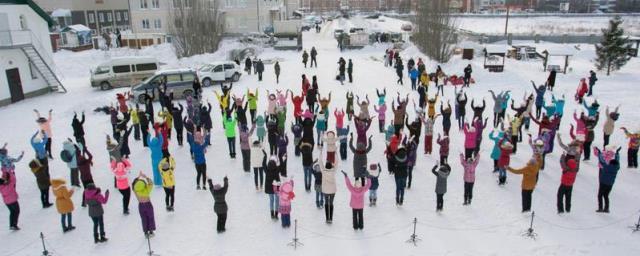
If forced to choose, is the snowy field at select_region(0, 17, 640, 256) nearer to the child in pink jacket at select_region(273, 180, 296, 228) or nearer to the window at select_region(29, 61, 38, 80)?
the child in pink jacket at select_region(273, 180, 296, 228)

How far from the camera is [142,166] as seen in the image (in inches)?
511

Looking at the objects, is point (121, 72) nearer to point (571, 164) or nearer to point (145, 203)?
point (145, 203)

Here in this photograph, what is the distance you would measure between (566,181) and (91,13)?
69814mm

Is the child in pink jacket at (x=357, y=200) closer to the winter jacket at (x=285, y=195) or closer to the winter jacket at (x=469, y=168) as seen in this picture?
the winter jacket at (x=285, y=195)

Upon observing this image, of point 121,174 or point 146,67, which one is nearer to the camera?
point 121,174

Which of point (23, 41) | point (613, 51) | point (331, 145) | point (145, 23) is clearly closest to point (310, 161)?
point (331, 145)

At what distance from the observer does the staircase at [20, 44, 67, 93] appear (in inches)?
935

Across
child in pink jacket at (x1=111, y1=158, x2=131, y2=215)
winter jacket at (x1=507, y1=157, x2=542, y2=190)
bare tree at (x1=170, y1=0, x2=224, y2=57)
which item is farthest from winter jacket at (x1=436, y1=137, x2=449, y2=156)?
bare tree at (x1=170, y1=0, x2=224, y2=57)

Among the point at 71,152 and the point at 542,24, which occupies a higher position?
the point at 542,24

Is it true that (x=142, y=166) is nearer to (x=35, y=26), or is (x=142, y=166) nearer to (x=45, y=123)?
(x=45, y=123)

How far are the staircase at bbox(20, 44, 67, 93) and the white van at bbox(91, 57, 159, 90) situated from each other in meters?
2.02

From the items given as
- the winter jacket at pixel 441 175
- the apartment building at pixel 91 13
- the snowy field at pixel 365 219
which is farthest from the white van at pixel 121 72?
the apartment building at pixel 91 13

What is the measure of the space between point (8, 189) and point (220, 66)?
17122 mm

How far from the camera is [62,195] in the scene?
8.73m
